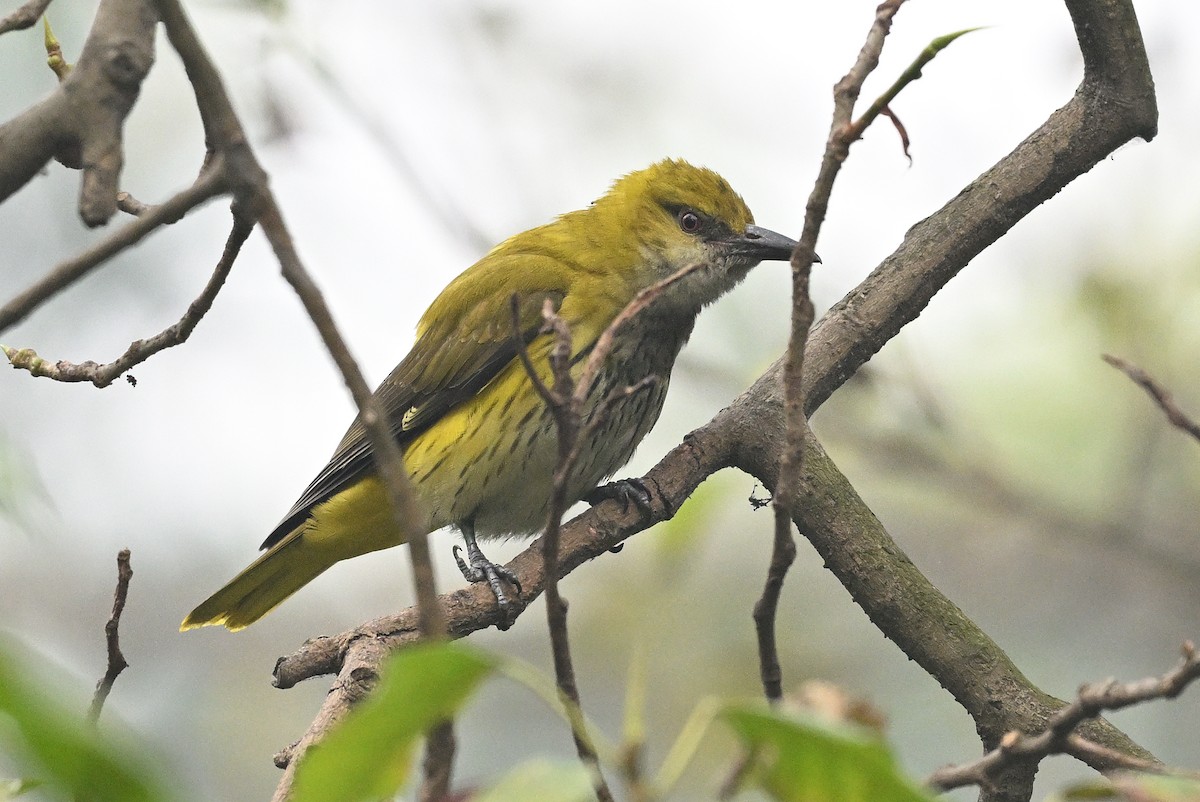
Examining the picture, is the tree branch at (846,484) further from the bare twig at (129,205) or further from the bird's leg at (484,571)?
the bare twig at (129,205)

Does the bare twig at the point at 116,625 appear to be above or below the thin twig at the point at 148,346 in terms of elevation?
below

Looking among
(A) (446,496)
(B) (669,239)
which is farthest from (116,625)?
(B) (669,239)

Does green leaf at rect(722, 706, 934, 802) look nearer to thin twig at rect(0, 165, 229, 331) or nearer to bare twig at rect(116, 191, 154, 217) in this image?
thin twig at rect(0, 165, 229, 331)

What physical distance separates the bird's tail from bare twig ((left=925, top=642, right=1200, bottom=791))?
296 cm

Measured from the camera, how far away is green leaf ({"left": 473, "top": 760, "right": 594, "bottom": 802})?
2.59 ft

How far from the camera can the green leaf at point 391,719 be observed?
78cm

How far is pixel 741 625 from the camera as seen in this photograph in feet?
18.6

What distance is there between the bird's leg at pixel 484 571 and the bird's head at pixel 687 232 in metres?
0.92

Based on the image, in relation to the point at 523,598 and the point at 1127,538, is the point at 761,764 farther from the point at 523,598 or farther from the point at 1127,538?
the point at 1127,538

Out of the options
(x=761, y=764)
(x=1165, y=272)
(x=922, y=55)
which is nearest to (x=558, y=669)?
(x=761, y=764)

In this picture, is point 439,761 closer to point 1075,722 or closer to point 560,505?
point 560,505

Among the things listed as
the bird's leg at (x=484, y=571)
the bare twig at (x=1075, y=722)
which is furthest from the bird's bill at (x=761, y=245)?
the bare twig at (x=1075, y=722)

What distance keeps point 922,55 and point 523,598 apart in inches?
65.4

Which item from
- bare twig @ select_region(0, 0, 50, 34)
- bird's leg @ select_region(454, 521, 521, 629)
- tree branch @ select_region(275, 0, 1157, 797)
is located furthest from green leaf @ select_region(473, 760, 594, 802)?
bird's leg @ select_region(454, 521, 521, 629)
